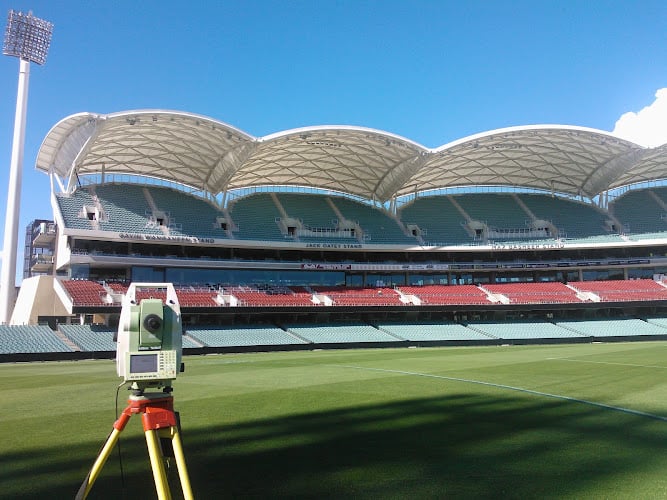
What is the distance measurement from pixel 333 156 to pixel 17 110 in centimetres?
2951

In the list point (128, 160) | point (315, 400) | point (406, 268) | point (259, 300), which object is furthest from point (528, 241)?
point (315, 400)

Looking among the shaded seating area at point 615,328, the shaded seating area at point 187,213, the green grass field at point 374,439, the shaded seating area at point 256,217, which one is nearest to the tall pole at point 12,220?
the shaded seating area at point 187,213

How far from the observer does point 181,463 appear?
4.32m

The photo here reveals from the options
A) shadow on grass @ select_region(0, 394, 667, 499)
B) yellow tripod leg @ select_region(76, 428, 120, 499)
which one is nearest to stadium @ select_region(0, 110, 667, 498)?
shadow on grass @ select_region(0, 394, 667, 499)

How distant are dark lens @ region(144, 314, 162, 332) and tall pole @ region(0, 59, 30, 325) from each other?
155 ft

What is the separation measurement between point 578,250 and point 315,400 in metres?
57.0

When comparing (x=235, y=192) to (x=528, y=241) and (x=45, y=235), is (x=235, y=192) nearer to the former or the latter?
(x=45, y=235)

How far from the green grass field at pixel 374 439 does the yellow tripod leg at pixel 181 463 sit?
178 centimetres

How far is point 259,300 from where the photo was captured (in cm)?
5012

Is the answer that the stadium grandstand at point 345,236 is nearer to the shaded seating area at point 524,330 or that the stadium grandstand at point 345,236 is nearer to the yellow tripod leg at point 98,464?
the shaded seating area at point 524,330

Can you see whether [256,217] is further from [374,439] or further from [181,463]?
[181,463]

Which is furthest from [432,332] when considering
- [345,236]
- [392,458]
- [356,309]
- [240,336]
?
[392,458]

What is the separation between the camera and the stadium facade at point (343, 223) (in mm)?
47969

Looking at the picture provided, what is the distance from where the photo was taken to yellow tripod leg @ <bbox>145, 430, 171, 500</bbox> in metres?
4.12
